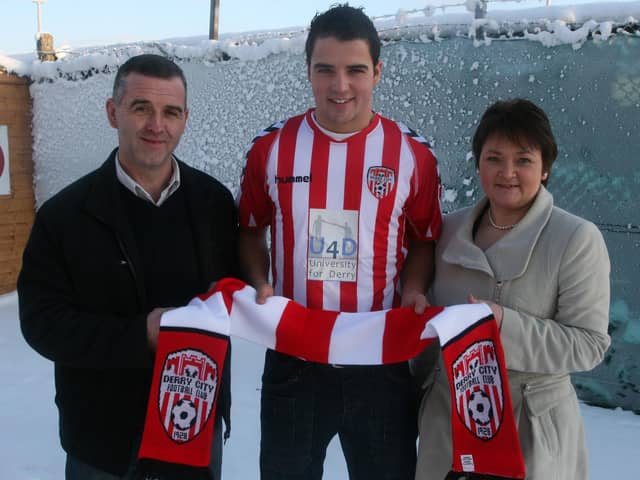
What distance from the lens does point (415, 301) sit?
1723mm

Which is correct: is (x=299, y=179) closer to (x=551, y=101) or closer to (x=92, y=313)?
(x=92, y=313)

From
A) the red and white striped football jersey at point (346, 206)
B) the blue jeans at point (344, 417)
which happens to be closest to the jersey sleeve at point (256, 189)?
the red and white striped football jersey at point (346, 206)

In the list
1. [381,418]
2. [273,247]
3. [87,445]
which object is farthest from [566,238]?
[87,445]

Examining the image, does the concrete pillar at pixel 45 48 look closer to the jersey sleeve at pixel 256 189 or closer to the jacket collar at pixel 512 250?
the jersey sleeve at pixel 256 189

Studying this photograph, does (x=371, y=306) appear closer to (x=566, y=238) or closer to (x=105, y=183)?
(x=566, y=238)

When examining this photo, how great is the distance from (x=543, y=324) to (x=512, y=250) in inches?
8.3

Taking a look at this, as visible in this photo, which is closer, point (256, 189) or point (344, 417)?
point (344, 417)

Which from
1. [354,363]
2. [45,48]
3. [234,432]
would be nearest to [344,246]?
[354,363]

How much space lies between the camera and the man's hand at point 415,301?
1.67 m

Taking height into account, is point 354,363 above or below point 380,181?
below

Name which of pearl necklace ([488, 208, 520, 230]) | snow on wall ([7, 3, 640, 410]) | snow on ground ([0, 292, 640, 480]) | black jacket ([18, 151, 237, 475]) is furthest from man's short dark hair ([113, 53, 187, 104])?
snow on wall ([7, 3, 640, 410])

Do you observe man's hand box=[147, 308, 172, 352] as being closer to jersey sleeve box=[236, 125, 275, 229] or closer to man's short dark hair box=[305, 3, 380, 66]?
jersey sleeve box=[236, 125, 275, 229]

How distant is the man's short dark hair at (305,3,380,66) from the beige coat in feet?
2.14

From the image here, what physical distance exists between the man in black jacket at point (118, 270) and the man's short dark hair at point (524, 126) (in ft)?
2.87
